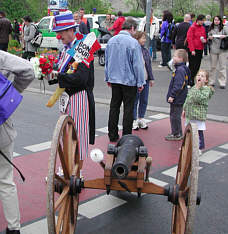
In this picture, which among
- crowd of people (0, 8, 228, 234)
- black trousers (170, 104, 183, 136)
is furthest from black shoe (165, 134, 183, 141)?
black trousers (170, 104, 183, 136)

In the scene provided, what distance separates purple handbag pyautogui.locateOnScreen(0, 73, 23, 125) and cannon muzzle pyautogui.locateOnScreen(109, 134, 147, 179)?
2.93ft

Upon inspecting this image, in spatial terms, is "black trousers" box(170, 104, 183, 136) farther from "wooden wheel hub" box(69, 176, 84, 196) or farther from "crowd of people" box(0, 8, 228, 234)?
"wooden wheel hub" box(69, 176, 84, 196)

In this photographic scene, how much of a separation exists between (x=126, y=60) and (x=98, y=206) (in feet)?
8.34

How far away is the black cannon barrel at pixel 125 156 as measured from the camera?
2.82m

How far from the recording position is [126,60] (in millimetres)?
5730

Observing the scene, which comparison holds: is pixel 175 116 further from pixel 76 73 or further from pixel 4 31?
pixel 4 31

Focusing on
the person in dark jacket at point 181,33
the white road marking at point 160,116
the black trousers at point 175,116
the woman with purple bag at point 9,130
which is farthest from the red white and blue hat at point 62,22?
the person in dark jacket at point 181,33

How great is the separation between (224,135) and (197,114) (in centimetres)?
150

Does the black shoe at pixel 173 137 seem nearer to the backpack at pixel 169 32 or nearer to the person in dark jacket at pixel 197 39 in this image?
the person in dark jacket at pixel 197 39

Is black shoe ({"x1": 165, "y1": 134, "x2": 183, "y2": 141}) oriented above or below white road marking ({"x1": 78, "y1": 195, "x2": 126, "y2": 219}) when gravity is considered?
above

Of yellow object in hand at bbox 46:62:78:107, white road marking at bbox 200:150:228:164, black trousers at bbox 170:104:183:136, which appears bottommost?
white road marking at bbox 200:150:228:164

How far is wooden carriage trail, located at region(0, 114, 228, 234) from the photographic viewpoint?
3.82 meters

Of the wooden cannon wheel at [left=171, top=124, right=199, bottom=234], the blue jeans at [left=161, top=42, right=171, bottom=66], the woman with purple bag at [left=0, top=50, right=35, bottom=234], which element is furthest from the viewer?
the blue jeans at [left=161, top=42, right=171, bottom=66]

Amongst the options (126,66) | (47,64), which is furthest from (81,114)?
(126,66)
